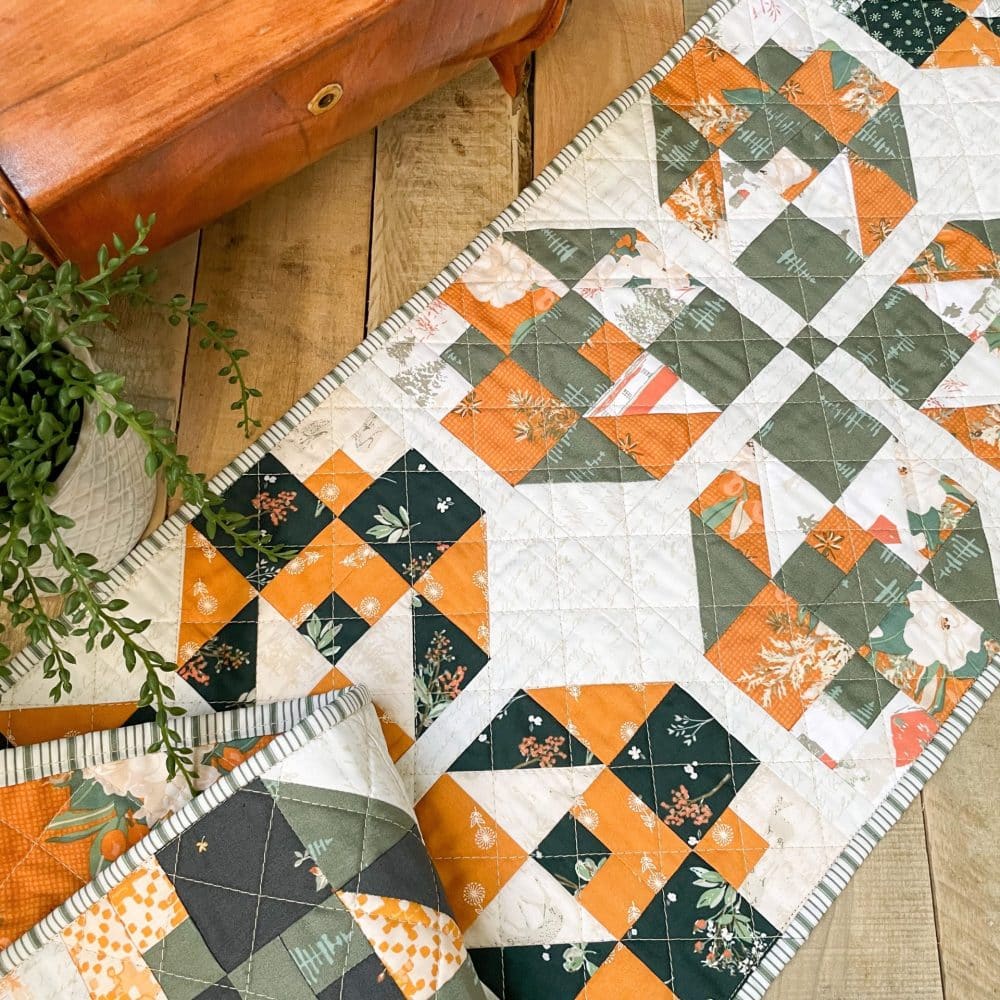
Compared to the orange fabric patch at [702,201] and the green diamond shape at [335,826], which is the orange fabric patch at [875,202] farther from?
the green diamond shape at [335,826]

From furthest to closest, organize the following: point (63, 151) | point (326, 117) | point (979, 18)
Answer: point (979, 18), point (326, 117), point (63, 151)

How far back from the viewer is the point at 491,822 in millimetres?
938

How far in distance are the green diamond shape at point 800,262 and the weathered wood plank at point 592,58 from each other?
0.87 feet

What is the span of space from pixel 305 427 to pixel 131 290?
0.28 m

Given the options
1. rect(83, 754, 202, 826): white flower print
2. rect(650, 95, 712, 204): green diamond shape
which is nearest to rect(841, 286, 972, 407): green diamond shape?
rect(650, 95, 712, 204): green diamond shape

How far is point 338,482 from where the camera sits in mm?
1027

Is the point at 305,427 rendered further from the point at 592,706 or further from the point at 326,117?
the point at 592,706

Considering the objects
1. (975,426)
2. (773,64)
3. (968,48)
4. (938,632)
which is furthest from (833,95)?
(938,632)

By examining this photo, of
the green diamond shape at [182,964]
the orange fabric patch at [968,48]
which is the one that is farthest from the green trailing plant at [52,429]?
the orange fabric patch at [968,48]

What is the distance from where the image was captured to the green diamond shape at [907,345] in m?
1.08

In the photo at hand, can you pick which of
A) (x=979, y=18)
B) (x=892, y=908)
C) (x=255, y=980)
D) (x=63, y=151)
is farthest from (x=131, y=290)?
(x=979, y=18)

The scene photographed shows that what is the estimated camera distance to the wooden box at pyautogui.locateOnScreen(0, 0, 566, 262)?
764 millimetres

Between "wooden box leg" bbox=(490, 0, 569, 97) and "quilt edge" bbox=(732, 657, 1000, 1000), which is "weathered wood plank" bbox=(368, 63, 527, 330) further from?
"quilt edge" bbox=(732, 657, 1000, 1000)

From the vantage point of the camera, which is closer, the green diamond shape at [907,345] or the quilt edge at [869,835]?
the quilt edge at [869,835]
